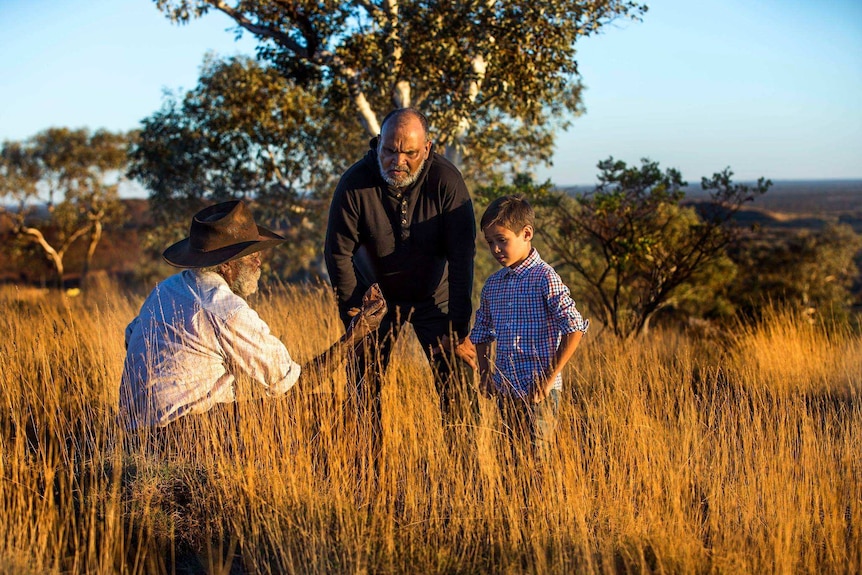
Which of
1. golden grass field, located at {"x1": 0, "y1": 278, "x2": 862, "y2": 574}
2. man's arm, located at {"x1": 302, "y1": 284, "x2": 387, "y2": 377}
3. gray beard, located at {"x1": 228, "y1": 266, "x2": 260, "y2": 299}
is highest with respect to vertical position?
gray beard, located at {"x1": 228, "y1": 266, "x2": 260, "y2": 299}

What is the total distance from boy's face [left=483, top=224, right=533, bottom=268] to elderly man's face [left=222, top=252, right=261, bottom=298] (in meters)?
1.17

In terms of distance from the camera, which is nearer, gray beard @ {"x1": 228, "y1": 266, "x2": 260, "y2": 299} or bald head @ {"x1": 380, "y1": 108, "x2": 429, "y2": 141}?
gray beard @ {"x1": 228, "y1": 266, "x2": 260, "y2": 299}

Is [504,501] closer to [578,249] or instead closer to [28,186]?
[578,249]

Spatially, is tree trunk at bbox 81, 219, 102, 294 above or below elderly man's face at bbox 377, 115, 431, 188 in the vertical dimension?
above

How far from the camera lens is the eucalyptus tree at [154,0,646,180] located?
9023mm

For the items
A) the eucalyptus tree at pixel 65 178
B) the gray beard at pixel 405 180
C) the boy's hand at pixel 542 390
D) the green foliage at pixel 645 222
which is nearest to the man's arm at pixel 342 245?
the gray beard at pixel 405 180

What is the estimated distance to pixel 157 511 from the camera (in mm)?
3477

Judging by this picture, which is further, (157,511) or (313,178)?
(313,178)

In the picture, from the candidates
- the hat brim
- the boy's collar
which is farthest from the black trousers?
the hat brim

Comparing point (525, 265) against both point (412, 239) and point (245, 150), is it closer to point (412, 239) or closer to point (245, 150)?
point (412, 239)

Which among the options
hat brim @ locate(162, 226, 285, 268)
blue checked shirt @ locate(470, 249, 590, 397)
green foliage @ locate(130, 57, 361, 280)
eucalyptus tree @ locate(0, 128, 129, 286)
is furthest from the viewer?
eucalyptus tree @ locate(0, 128, 129, 286)

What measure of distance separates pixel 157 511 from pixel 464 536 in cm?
138

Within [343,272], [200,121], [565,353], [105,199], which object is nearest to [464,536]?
[565,353]

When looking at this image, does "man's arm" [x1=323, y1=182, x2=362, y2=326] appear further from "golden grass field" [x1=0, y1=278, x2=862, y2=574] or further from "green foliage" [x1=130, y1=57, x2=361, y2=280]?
"green foliage" [x1=130, y1=57, x2=361, y2=280]
